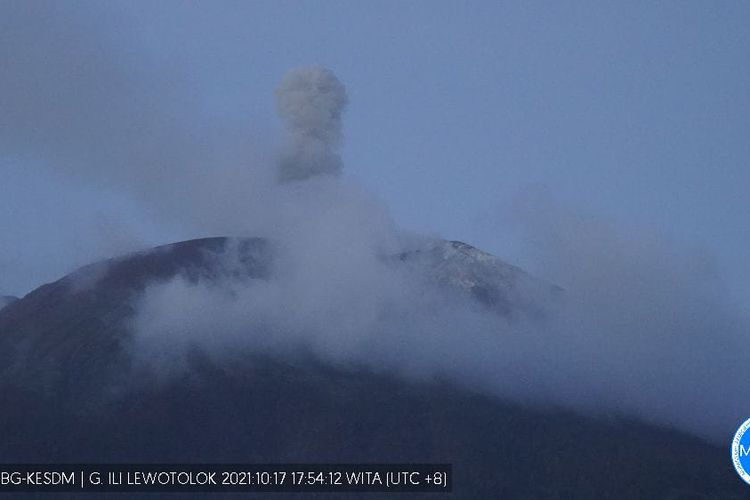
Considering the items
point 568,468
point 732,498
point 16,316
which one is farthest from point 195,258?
point 732,498

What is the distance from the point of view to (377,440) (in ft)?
498
